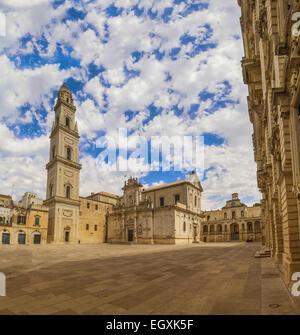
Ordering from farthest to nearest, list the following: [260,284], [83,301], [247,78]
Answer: [247,78] → [260,284] → [83,301]

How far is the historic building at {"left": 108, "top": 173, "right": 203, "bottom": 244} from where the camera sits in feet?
138

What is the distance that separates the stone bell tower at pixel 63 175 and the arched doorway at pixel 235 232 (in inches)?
1540

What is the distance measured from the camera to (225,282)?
7441 millimetres

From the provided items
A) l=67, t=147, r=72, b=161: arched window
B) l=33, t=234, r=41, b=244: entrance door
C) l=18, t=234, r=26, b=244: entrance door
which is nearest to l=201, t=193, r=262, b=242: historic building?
l=67, t=147, r=72, b=161: arched window

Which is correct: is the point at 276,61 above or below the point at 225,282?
above

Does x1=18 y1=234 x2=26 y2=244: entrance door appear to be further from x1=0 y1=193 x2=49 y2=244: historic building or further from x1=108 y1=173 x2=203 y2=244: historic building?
x1=108 y1=173 x2=203 y2=244: historic building

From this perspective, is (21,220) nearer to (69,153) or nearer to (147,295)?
(69,153)

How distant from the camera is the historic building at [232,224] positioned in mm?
57287

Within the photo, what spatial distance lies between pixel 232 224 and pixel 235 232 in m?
2.05

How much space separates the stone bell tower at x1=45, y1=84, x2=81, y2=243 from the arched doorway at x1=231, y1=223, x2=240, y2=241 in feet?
128

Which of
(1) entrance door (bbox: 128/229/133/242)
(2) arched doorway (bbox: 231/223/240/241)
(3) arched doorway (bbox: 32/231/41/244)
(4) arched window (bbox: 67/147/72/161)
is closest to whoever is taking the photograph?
(3) arched doorway (bbox: 32/231/41/244)
